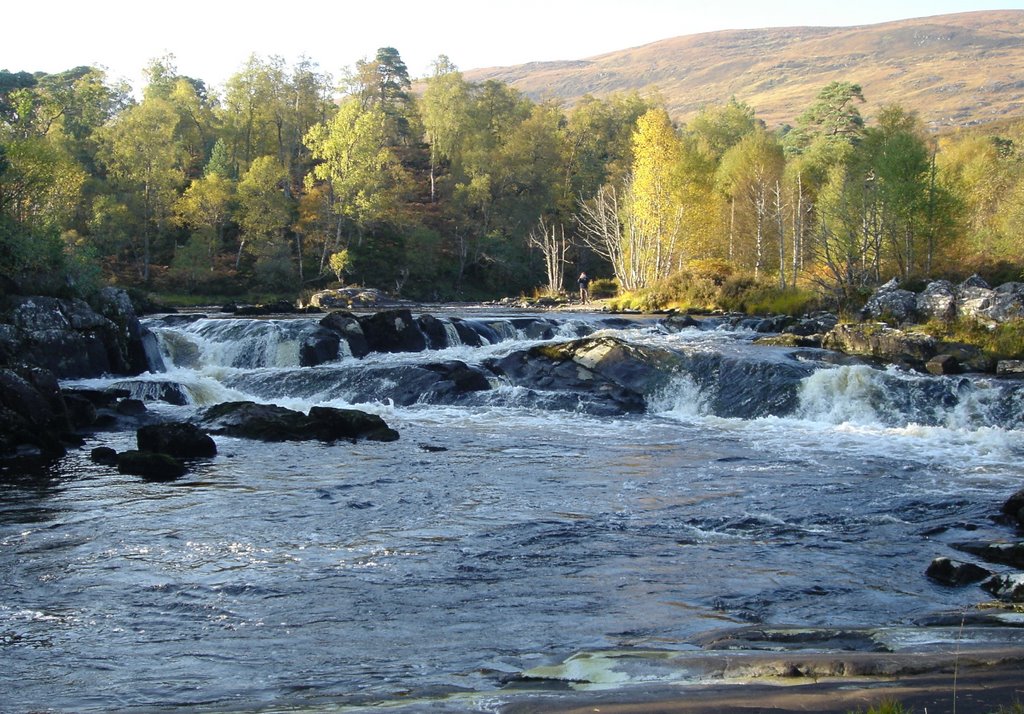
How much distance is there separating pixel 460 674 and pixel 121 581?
5.42m

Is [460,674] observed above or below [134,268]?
below

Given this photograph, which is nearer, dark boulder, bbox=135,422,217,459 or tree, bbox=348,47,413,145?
dark boulder, bbox=135,422,217,459

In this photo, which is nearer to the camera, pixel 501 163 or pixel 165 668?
pixel 165 668

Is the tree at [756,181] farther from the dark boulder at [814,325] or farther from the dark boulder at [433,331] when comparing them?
the dark boulder at [433,331]

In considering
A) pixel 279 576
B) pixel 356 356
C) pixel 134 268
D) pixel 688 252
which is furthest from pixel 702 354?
pixel 134 268

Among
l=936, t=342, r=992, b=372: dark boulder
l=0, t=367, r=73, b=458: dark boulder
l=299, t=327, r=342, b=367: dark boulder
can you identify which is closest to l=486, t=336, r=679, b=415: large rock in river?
l=299, t=327, r=342, b=367: dark boulder

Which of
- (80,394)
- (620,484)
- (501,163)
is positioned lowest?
(620,484)

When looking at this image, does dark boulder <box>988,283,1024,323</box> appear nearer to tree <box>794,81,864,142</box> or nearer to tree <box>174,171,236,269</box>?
tree <box>794,81,864,142</box>

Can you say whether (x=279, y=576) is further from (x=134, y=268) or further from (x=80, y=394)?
(x=134, y=268)

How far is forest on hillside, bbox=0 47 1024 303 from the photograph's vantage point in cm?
4209

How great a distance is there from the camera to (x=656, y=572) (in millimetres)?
11930

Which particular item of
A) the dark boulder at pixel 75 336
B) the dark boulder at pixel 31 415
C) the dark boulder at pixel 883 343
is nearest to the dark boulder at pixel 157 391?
the dark boulder at pixel 75 336

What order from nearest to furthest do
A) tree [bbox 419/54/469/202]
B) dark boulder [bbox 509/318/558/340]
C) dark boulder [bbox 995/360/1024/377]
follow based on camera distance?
dark boulder [bbox 995/360/1024/377] → dark boulder [bbox 509/318/558/340] → tree [bbox 419/54/469/202]

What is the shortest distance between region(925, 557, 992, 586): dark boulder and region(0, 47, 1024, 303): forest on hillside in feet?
89.2
